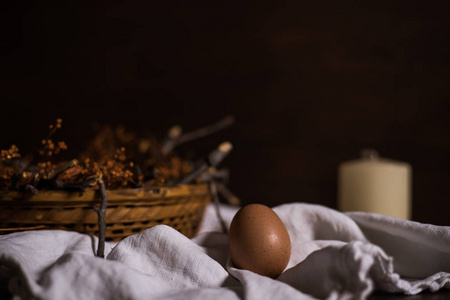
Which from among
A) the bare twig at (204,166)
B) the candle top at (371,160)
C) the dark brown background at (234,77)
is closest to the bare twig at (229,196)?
the bare twig at (204,166)

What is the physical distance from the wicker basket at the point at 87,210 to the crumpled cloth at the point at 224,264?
0.02 m

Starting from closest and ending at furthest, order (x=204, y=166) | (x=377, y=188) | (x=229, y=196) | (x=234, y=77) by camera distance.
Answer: (x=204, y=166) < (x=377, y=188) < (x=229, y=196) < (x=234, y=77)

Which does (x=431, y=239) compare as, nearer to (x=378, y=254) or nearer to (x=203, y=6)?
(x=378, y=254)

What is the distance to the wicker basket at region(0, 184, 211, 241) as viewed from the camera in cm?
48

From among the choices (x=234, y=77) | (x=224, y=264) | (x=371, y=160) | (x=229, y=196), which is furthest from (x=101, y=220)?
(x=234, y=77)

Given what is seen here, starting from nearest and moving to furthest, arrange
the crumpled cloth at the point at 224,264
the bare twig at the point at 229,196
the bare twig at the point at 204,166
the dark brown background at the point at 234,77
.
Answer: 1. the crumpled cloth at the point at 224,264
2. the bare twig at the point at 204,166
3. the bare twig at the point at 229,196
4. the dark brown background at the point at 234,77

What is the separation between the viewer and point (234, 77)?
1354mm

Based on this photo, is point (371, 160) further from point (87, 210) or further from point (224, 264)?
point (87, 210)

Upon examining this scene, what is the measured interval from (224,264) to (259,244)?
0.09 m

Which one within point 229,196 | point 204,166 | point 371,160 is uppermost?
point 204,166

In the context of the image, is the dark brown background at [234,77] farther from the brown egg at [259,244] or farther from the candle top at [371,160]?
the brown egg at [259,244]

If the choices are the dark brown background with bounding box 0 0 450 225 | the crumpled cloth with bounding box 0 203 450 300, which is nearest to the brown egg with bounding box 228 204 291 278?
the crumpled cloth with bounding box 0 203 450 300

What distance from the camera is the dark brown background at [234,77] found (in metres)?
1.29

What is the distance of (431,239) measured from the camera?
48 centimetres
